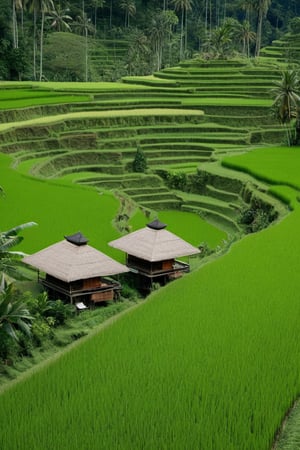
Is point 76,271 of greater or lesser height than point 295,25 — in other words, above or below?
below

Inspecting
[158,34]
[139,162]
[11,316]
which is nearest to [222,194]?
[139,162]

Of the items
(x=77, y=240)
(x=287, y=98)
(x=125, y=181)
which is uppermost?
(x=287, y=98)

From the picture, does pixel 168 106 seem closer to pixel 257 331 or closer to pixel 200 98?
pixel 200 98

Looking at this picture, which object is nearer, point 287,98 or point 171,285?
point 171,285

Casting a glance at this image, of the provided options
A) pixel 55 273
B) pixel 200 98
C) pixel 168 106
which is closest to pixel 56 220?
pixel 55 273

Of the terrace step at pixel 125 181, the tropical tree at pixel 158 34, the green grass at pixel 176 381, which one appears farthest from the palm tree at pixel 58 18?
the green grass at pixel 176 381

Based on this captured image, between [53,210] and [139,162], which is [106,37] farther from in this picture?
[53,210]

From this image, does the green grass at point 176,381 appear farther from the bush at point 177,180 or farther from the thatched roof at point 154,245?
the bush at point 177,180

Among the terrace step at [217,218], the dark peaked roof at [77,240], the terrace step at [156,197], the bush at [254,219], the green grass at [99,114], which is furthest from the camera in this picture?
the green grass at [99,114]
